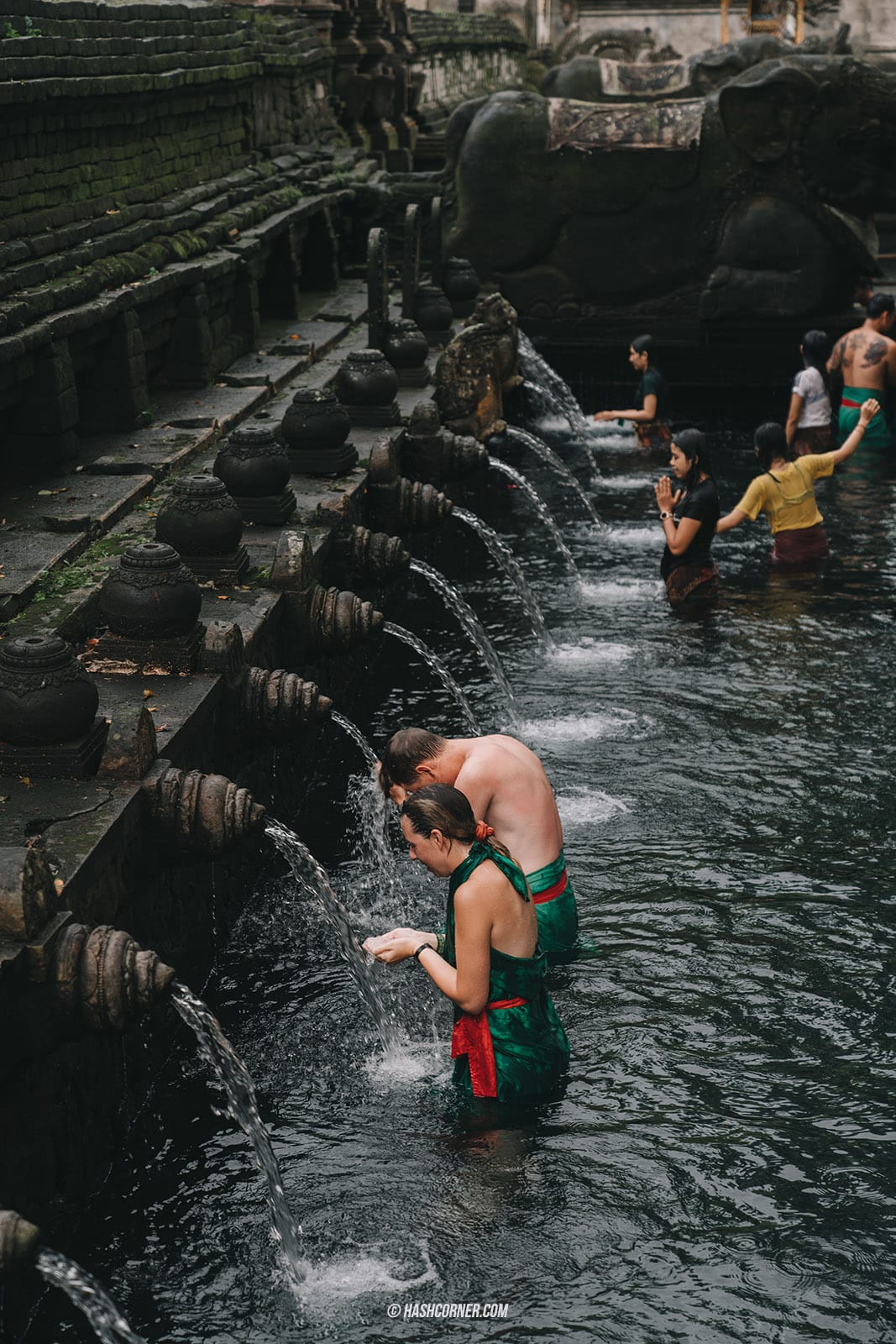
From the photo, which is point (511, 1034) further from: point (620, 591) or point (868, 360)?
point (868, 360)

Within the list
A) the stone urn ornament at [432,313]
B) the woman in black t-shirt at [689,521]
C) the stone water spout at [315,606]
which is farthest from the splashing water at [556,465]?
the stone water spout at [315,606]

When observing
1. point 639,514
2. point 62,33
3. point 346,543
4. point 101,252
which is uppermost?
point 62,33

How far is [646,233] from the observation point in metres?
17.4

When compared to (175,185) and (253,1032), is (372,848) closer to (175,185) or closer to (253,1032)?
(253,1032)

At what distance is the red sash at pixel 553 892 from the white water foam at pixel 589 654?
3870mm

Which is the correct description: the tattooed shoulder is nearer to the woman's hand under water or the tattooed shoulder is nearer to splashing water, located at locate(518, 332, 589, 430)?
splashing water, located at locate(518, 332, 589, 430)

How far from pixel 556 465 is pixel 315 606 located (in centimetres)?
699

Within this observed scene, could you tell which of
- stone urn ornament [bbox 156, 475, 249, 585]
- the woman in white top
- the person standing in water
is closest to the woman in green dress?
stone urn ornament [bbox 156, 475, 249, 585]

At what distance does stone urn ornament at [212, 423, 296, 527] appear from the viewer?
8430mm

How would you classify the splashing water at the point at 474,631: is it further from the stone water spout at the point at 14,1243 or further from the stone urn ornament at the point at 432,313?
the stone water spout at the point at 14,1243

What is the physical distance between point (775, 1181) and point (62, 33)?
9264 mm

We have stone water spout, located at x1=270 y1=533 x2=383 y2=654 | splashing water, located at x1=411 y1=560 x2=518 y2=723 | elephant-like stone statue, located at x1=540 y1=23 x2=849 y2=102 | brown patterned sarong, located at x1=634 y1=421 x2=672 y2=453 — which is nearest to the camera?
stone water spout, located at x1=270 y1=533 x2=383 y2=654

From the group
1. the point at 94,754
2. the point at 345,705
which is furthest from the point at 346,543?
the point at 94,754

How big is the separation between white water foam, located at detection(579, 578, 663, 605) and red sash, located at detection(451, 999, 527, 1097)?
20.5 feet
